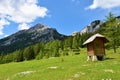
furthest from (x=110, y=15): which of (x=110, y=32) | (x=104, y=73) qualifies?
(x=104, y=73)

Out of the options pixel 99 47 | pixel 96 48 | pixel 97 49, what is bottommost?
pixel 97 49

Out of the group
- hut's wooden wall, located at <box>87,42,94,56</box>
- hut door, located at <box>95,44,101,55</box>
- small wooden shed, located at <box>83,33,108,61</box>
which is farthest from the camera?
hut's wooden wall, located at <box>87,42,94,56</box>

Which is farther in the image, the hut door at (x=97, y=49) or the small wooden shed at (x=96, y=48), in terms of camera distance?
the hut door at (x=97, y=49)

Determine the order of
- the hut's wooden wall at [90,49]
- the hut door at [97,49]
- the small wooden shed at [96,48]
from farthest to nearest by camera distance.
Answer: the hut's wooden wall at [90,49]
the hut door at [97,49]
the small wooden shed at [96,48]

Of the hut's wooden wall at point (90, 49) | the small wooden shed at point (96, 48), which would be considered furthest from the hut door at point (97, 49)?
the hut's wooden wall at point (90, 49)

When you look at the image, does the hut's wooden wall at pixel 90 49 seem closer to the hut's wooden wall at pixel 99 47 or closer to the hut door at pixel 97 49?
the hut's wooden wall at pixel 99 47

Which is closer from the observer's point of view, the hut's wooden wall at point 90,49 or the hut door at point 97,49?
the hut door at point 97,49

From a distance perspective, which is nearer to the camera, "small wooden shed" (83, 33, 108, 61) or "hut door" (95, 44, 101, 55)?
"small wooden shed" (83, 33, 108, 61)

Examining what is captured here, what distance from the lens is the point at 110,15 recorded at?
74562 mm

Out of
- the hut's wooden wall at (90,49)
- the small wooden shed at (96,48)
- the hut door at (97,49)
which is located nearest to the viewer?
the small wooden shed at (96,48)

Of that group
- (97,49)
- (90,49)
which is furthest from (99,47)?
(90,49)

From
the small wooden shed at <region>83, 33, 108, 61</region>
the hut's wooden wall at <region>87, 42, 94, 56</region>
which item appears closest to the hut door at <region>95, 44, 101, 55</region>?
the small wooden shed at <region>83, 33, 108, 61</region>

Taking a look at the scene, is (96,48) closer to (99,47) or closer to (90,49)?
(99,47)

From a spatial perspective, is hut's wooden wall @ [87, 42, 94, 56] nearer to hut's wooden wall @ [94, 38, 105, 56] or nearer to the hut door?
hut's wooden wall @ [94, 38, 105, 56]
